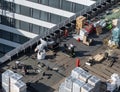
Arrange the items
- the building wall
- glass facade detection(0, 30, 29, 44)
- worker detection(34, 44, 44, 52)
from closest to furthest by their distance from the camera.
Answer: worker detection(34, 44, 44, 52)
the building wall
glass facade detection(0, 30, 29, 44)

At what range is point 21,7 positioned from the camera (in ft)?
331

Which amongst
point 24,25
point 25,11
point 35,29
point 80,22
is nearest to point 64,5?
point 35,29

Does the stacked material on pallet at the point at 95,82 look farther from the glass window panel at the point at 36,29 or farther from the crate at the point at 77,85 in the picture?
the glass window panel at the point at 36,29

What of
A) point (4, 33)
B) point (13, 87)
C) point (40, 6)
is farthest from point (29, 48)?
point (4, 33)

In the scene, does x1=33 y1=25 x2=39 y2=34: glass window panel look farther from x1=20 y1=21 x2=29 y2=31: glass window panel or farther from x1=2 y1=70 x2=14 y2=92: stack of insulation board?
x1=2 y1=70 x2=14 y2=92: stack of insulation board

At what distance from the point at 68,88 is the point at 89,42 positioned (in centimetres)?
1574

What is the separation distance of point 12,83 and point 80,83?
23.7 ft

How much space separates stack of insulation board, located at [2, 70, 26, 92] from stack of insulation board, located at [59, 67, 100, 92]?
434cm

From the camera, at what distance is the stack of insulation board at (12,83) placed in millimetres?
49062

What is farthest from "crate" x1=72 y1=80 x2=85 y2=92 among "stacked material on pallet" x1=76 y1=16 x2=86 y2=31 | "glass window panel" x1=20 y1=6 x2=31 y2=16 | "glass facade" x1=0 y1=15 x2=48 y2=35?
"glass window panel" x1=20 y1=6 x2=31 y2=16

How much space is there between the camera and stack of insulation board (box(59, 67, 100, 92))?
48.5 m

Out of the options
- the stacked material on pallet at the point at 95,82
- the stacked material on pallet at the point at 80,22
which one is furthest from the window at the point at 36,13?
the stacked material on pallet at the point at 95,82

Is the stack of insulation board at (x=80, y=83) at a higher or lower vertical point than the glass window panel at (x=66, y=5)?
higher

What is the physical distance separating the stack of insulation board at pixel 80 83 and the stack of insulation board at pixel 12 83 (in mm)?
4344
